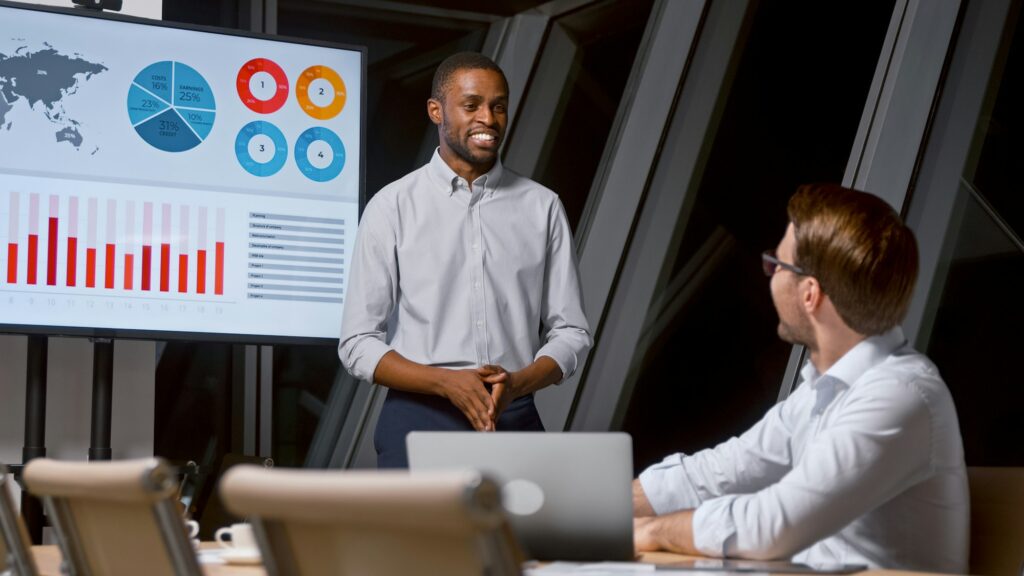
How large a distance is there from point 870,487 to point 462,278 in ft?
4.85

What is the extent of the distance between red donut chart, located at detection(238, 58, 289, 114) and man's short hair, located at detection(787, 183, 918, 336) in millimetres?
2305

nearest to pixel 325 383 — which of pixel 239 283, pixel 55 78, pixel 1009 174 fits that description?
pixel 239 283

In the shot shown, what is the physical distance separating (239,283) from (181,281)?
0.18m

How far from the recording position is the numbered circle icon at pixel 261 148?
12.3 ft

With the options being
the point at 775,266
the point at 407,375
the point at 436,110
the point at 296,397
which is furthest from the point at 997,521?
the point at 296,397

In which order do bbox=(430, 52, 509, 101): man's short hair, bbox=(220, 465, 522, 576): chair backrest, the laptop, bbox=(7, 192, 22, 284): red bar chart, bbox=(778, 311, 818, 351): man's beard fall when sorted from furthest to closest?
bbox=(7, 192, 22, 284): red bar chart
bbox=(430, 52, 509, 101): man's short hair
bbox=(778, 311, 818, 351): man's beard
the laptop
bbox=(220, 465, 522, 576): chair backrest

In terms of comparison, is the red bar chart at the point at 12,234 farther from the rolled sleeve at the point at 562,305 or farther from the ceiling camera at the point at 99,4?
the rolled sleeve at the point at 562,305

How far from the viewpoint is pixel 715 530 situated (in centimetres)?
177

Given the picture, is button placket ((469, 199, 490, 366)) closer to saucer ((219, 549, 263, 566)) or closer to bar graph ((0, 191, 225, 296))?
bar graph ((0, 191, 225, 296))

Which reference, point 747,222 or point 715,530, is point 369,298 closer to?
point 715,530

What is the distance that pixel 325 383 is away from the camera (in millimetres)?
5207

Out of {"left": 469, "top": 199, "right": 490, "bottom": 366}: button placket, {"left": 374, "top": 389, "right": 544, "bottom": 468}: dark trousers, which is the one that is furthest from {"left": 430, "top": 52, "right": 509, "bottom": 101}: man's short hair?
{"left": 374, "top": 389, "right": 544, "bottom": 468}: dark trousers

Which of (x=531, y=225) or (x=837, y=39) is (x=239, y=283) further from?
(x=837, y=39)

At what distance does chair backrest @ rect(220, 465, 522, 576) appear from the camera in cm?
87
